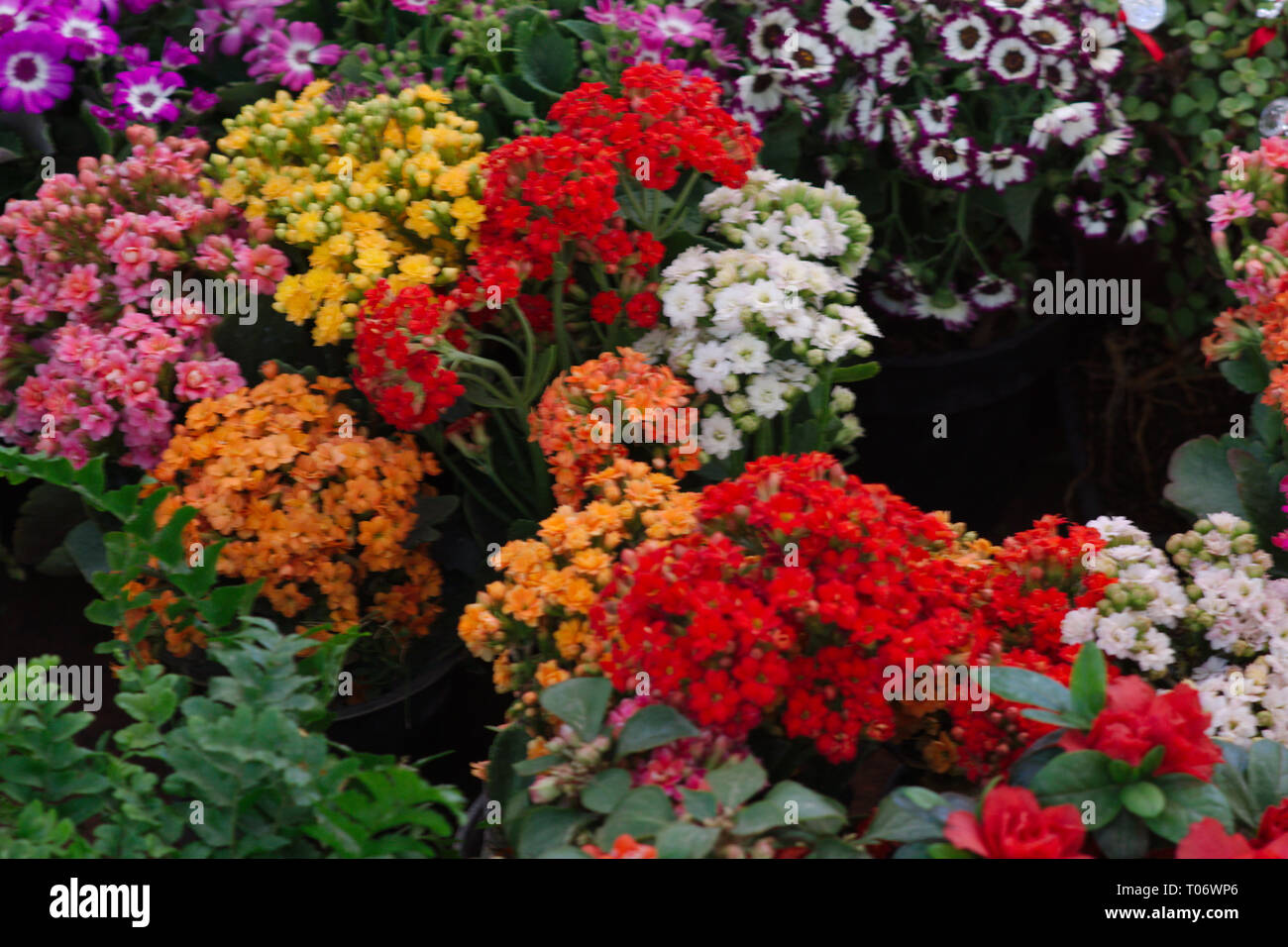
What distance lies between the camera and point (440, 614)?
6.88 feet

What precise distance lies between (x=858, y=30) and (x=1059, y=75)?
374 mm

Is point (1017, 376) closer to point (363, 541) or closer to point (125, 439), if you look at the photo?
point (363, 541)

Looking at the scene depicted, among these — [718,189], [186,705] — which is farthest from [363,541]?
[718,189]

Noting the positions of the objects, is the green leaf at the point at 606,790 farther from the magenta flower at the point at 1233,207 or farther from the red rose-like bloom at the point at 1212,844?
the magenta flower at the point at 1233,207

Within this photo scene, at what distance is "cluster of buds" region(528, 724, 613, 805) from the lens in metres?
1.32

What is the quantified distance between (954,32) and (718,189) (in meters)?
0.61

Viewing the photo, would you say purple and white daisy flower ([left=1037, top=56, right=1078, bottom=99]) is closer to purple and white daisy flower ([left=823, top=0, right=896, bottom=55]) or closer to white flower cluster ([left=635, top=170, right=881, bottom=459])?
purple and white daisy flower ([left=823, top=0, right=896, bottom=55])

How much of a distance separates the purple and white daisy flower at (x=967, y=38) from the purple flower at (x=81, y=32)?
1.53 metres

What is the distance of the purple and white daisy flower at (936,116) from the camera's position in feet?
7.43

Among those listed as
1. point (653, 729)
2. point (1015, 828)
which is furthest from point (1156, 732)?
point (653, 729)

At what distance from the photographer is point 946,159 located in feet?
7.48

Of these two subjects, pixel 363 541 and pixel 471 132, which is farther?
pixel 471 132

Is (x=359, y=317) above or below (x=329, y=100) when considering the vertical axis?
below

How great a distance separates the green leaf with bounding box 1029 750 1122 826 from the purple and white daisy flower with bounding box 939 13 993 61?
1422mm
